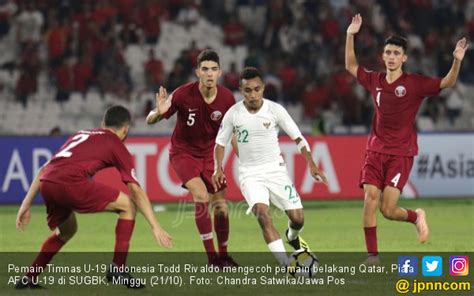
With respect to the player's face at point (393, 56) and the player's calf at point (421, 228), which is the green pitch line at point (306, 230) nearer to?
the player's calf at point (421, 228)

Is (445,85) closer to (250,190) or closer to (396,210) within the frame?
(396,210)

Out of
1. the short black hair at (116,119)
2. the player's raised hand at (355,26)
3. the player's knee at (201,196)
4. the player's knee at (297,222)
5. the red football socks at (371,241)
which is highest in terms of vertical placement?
the player's raised hand at (355,26)

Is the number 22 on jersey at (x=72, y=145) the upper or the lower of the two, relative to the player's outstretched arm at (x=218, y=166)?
upper

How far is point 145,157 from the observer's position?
21.0 meters

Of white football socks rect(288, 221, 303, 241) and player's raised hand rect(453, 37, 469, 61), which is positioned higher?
player's raised hand rect(453, 37, 469, 61)

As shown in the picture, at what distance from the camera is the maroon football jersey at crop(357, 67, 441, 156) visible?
41.0 ft

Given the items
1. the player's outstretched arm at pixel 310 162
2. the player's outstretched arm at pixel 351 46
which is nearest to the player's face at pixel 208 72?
the player's outstretched arm at pixel 310 162

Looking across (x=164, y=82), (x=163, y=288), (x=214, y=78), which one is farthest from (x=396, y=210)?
(x=164, y=82)

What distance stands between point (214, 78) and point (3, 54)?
14.8 m

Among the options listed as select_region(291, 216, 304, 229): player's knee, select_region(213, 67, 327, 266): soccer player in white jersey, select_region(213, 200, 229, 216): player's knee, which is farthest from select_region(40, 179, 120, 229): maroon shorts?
select_region(213, 200, 229, 216): player's knee

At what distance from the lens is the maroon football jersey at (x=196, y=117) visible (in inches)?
502

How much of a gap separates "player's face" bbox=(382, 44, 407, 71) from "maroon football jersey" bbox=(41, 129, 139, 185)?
139 inches

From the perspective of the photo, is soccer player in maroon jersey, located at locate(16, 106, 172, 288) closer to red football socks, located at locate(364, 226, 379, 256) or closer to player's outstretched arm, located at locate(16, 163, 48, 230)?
player's outstretched arm, located at locate(16, 163, 48, 230)

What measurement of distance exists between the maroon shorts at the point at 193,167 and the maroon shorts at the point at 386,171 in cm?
167
